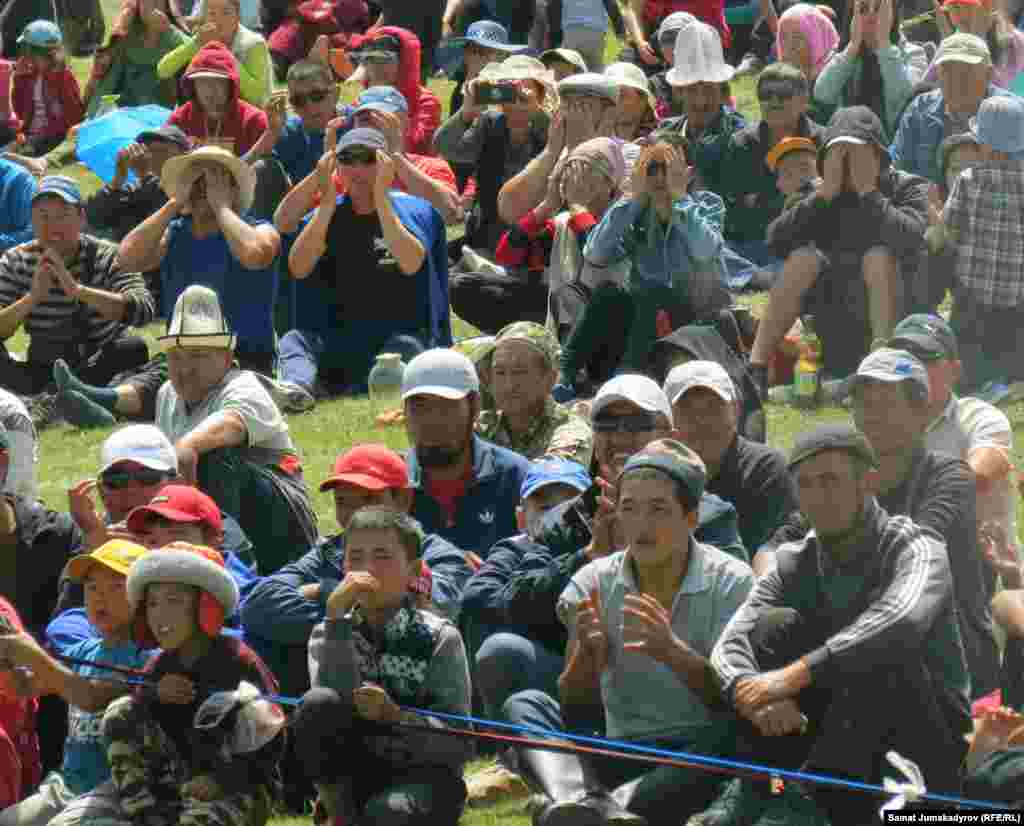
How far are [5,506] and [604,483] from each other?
2473mm

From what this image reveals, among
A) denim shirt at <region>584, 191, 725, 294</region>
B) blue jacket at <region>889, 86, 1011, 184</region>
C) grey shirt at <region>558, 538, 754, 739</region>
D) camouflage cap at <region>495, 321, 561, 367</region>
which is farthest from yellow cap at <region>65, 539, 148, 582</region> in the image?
blue jacket at <region>889, 86, 1011, 184</region>

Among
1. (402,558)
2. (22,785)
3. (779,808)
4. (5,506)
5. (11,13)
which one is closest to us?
(779,808)

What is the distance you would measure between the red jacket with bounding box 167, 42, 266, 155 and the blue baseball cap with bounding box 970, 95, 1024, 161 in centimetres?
496

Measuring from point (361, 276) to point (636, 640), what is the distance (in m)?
5.55

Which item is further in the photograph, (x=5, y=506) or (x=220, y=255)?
(x=220, y=255)

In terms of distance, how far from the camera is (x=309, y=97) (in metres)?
15.1

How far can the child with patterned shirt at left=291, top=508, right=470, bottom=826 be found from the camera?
7664 mm

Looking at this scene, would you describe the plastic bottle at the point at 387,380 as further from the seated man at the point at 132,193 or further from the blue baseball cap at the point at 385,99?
the seated man at the point at 132,193

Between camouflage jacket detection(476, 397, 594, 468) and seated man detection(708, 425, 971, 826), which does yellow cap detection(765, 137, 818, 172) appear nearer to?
camouflage jacket detection(476, 397, 594, 468)

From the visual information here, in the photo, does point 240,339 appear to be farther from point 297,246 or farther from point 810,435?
point 810,435

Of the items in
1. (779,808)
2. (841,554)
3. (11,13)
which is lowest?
(11,13)

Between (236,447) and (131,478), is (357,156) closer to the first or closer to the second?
(236,447)

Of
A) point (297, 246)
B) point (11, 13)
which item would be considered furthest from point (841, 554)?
point (11, 13)

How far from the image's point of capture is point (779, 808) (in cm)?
722
